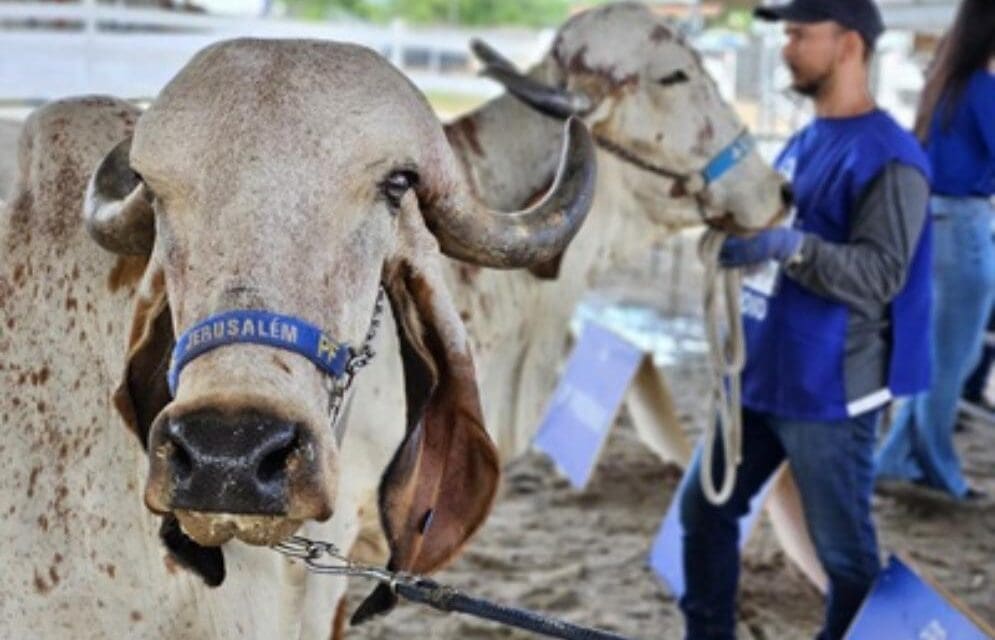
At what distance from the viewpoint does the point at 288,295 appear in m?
2.17

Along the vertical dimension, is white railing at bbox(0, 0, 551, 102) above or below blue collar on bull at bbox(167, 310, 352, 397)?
below

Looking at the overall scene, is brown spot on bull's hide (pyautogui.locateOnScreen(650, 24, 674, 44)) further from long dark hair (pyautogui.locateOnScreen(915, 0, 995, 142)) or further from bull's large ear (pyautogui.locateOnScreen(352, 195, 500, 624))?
bull's large ear (pyautogui.locateOnScreen(352, 195, 500, 624))

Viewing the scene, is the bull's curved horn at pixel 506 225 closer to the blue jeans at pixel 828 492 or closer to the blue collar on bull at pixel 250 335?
the blue collar on bull at pixel 250 335

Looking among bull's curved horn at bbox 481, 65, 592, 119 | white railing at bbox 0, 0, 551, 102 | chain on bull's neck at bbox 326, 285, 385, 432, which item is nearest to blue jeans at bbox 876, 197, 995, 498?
bull's curved horn at bbox 481, 65, 592, 119

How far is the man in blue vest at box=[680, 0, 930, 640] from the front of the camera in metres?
3.86

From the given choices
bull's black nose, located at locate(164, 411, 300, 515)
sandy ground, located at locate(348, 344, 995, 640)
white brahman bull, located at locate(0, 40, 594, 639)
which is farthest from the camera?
sandy ground, located at locate(348, 344, 995, 640)

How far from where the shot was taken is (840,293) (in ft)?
12.7

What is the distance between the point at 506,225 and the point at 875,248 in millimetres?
1572

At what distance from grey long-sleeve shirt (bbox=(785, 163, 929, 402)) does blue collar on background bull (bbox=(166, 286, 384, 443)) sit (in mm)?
1987

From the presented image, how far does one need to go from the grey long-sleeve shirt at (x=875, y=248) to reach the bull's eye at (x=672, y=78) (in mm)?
1148

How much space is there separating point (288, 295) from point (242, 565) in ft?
2.76

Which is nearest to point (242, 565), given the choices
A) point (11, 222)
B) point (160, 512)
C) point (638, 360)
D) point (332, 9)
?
point (160, 512)

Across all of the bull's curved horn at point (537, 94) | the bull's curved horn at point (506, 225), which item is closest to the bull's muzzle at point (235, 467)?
the bull's curved horn at point (506, 225)

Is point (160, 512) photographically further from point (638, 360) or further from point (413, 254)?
point (638, 360)
